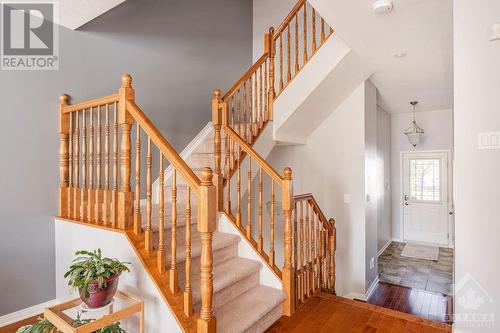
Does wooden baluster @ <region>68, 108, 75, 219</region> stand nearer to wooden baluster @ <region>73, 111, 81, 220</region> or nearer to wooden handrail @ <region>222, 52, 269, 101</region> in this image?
wooden baluster @ <region>73, 111, 81, 220</region>

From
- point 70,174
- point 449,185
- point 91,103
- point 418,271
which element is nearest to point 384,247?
point 418,271

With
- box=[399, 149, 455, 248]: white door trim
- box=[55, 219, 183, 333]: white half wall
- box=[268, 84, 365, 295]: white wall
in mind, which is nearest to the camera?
box=[55, 219, 183, 333]: white half wall

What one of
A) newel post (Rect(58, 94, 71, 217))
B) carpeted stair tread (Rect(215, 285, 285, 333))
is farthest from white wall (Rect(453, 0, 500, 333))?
newel post (Rect(58, 94, 71, 217))

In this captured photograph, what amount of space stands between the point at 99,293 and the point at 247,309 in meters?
1.08

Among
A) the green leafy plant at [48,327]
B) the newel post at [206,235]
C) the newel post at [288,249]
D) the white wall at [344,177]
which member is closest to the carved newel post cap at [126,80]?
the newel post at [206,235]

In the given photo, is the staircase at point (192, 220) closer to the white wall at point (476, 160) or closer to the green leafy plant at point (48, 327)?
the green leafy plant at point (48, 327)

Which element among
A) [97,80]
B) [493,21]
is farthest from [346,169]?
[97,80]

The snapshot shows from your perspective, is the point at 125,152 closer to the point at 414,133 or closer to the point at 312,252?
the point at 312,252

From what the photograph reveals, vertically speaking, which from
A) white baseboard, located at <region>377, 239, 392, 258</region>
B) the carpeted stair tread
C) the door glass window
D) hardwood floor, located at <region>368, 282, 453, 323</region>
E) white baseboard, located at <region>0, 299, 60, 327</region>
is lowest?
hardwood floor, located at <region>368, 282, 453, 323</region>

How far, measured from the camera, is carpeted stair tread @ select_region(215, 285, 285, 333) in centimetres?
205

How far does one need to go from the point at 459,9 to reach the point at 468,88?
1.74ft

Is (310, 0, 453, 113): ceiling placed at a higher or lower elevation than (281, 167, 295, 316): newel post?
higher

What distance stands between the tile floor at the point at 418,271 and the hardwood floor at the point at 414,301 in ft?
0.66

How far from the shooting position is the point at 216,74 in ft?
14.3
